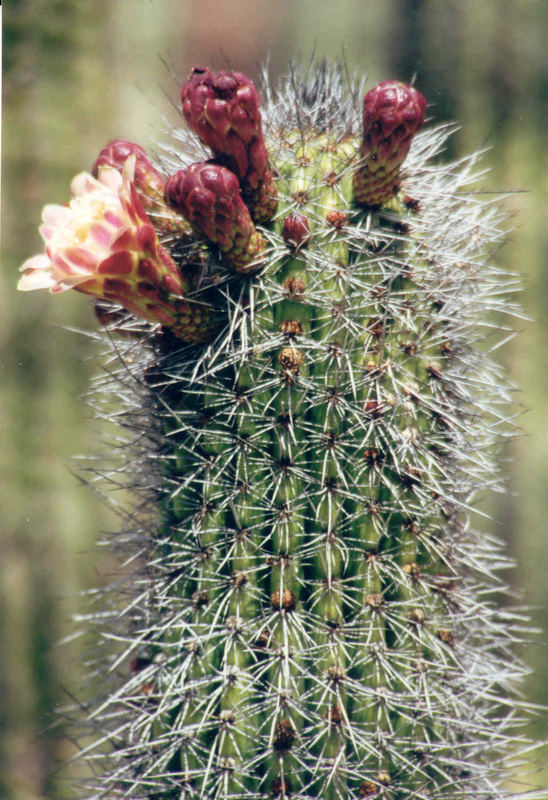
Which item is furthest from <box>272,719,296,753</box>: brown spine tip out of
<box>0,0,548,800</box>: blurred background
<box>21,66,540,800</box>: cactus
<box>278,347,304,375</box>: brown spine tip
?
<box>0,0,548,800</box>: blurred background

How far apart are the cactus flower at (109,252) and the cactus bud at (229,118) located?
0.25ft

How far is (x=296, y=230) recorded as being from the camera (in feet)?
2.19

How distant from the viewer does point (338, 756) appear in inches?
25.4

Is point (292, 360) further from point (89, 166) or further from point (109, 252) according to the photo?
point (89, 166)

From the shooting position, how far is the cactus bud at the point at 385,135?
621 millimetres

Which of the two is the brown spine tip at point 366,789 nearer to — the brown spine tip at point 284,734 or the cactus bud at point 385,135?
the brown spine tip at point 284,734

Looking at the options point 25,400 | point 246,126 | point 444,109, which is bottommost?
point 25,400

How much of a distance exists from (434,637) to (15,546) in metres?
0.87

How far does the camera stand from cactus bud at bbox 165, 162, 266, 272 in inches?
23.4

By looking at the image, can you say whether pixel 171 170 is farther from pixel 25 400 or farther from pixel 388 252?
pixel 25 400

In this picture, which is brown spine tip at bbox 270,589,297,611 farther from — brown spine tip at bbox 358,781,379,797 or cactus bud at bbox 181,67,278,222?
cactus bud at bbox 181,67,278,222

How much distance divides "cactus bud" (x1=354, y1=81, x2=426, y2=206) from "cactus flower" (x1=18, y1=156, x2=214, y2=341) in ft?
0.66

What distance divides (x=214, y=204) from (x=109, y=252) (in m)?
0.10

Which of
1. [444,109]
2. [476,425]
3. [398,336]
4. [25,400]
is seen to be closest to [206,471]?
[398,336]
